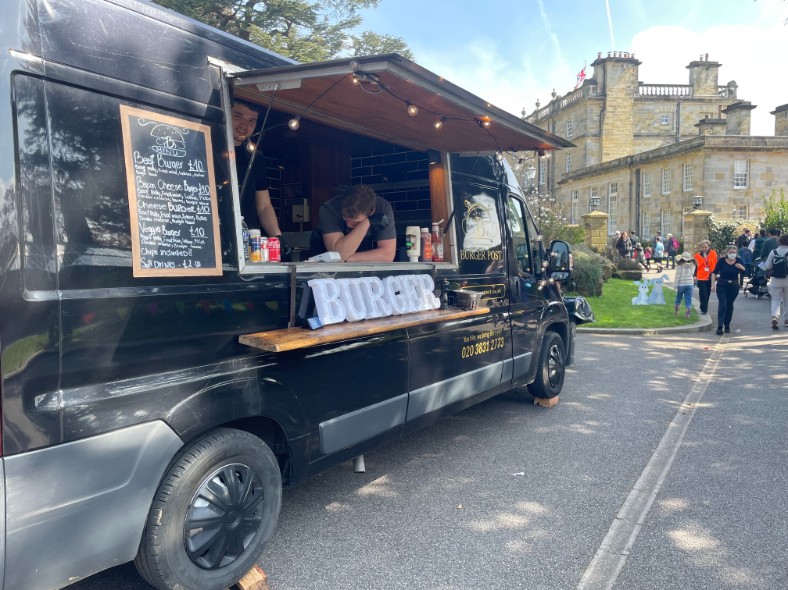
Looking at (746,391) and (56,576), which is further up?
(56,576)

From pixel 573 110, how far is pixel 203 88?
52084 millimetres

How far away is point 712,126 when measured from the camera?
37.1 metres

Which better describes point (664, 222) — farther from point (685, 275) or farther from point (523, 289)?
point (523, 289)

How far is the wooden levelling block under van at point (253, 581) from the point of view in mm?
2971

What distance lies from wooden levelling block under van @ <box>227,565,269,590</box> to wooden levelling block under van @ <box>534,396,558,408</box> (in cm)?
406

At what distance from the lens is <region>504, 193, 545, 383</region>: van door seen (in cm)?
577

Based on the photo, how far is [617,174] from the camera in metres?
41.9

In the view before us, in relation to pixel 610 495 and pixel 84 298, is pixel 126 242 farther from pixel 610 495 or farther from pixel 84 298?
pixel 610 495

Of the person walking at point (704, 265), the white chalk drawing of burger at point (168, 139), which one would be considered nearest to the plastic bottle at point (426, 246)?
the white chalk drawing of burger at point (168, 139)

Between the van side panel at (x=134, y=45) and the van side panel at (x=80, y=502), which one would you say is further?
the van side panel at (x=134, y=45)

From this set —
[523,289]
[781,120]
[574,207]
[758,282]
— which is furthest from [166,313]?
[574,207]

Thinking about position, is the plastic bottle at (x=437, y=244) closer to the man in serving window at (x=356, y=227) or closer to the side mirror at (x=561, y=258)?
the man in serving window at (x=356, y=227)

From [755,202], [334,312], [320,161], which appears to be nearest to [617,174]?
[755,202]

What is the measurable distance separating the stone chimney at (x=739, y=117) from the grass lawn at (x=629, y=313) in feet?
88.9
